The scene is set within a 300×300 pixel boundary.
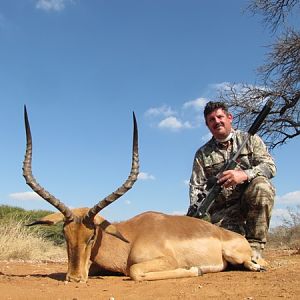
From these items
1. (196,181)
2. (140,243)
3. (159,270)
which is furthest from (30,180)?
(196,181)

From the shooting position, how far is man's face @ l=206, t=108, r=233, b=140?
6.79 meters

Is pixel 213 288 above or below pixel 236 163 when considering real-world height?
below

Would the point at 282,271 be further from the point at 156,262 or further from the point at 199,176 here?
the point at 199,176

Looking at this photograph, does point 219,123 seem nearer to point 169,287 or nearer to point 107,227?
point 107,227

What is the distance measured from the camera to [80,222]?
17.1 feet

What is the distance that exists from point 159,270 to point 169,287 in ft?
2.12

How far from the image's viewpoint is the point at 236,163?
6.66 meters

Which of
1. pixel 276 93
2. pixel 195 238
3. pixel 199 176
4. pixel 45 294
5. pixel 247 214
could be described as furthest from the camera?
pixel 276 93

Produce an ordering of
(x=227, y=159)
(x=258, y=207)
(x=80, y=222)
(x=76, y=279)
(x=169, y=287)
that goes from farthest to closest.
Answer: (x=227, y=159), (x=258, y=207), (x=80, y=222), (x=76, y=279), (x=169, y=287)

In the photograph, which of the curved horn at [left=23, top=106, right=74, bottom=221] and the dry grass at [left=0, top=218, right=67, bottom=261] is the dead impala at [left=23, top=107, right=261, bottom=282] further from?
the dry grass at [left=0, top=218, right=67, bottom=261]

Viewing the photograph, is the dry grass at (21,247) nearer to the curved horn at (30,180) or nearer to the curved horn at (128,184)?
the curved horn at (30,180)

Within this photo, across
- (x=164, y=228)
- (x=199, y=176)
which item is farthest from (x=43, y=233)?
(x=164, y=228)

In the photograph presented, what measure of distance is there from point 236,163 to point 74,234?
2.56m

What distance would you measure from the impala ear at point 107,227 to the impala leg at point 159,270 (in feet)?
1.55
